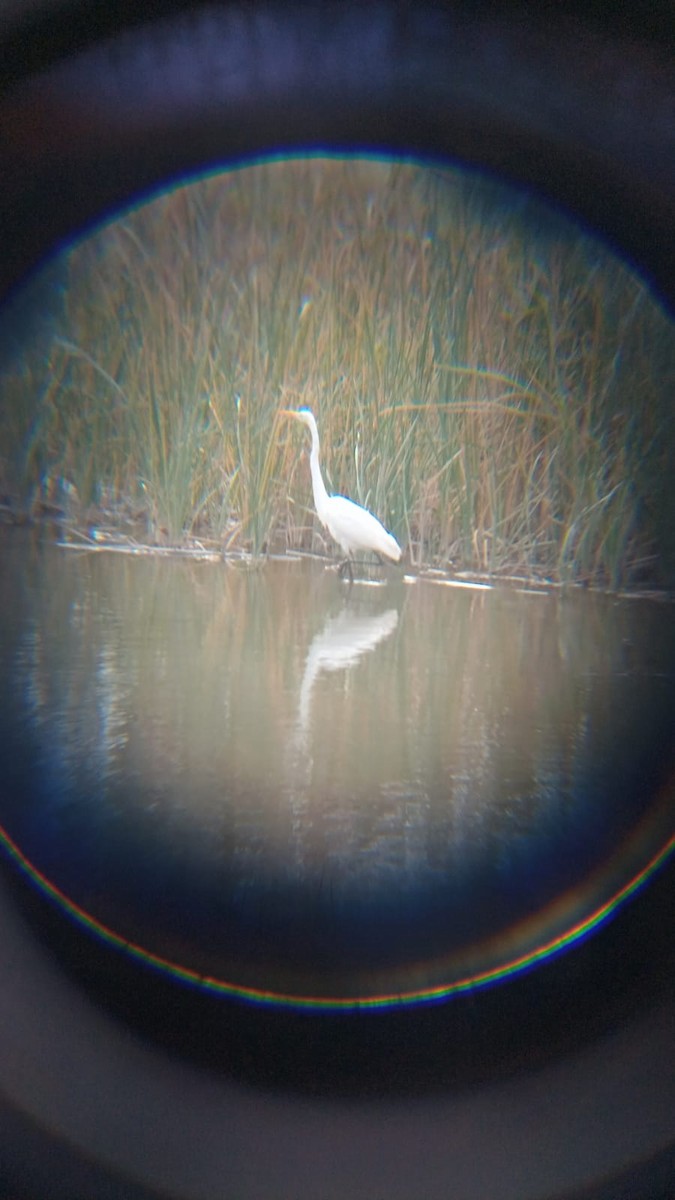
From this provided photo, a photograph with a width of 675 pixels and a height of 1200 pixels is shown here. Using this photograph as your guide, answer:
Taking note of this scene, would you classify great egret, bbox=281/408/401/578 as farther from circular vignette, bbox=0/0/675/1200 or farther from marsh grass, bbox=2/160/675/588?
circular vignette, bbox=0/0/675/1200

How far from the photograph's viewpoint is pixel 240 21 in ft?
1.25

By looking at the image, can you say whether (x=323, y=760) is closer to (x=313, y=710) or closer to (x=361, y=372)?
(x=313, y=710)

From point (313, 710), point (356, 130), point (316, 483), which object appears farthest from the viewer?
point (316, 483)

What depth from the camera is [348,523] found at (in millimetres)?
1068

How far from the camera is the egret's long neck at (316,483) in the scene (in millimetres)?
977

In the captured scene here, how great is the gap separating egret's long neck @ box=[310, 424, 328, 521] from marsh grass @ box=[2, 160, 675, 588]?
17mm

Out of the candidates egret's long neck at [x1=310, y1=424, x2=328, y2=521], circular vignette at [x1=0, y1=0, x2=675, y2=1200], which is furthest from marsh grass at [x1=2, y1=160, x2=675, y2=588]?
circular vignette at [x1=0, y1=0, x2=675, y2=1200]

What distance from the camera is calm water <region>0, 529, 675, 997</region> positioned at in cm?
54

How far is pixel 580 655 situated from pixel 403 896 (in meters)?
0.61

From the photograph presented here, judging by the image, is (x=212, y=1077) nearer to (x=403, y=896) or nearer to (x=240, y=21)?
(x=403, y=896)

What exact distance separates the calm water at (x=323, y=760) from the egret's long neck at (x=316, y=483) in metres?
0.13

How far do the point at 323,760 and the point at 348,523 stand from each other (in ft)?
1.23

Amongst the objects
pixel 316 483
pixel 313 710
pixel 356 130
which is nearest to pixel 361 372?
pixel 316 483

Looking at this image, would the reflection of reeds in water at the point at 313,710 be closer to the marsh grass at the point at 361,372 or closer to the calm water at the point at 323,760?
the calm water at the point at 323,760
